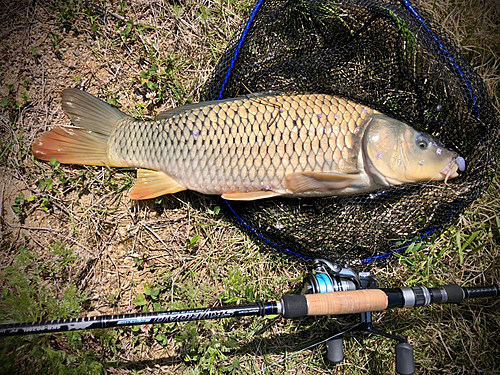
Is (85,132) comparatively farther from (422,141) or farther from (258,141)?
(422,141)

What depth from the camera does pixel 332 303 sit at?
1.58 metres

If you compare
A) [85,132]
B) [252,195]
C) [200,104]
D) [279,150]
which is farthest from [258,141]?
[85,132]

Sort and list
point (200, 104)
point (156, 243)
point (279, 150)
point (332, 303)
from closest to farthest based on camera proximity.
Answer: point (332, 303), point (279, 150), point (200, 104), point (156, 243)

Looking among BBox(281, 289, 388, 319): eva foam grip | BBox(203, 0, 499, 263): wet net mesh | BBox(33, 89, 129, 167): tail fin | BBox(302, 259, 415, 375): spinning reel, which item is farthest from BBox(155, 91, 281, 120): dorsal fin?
BBox(281, 289, 388, 319): eva foam grip

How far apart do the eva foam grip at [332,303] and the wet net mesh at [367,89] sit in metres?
0.37

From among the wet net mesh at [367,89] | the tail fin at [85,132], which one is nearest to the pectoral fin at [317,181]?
the wet net mesh at [367,89]

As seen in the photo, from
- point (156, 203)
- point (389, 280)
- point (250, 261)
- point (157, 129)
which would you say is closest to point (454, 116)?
point (389, 280)

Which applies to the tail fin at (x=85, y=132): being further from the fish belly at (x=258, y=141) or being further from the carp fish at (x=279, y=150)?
the fish belly at (x=258, y=141)

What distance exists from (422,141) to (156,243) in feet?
5.21

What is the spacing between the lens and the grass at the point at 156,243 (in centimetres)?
199

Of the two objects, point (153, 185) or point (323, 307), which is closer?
point (323, 307)

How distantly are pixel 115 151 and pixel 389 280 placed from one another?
1.72 metres

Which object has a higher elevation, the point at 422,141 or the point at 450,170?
the point at 422,141

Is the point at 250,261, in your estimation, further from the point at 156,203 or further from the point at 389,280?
the point at 389,280
